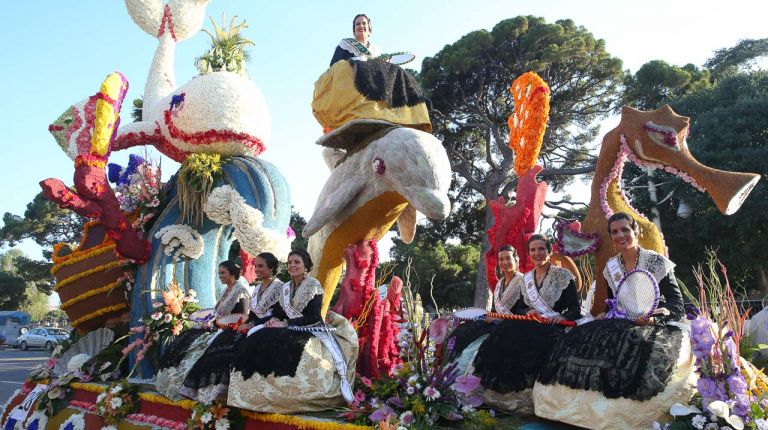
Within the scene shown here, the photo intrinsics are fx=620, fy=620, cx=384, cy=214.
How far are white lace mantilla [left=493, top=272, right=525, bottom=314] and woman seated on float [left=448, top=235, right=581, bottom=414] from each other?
0.12 ft

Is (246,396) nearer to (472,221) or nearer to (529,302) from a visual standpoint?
(529,302)

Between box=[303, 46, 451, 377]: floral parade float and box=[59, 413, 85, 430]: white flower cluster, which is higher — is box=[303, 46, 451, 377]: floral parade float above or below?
above

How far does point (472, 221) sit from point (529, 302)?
46.7ft

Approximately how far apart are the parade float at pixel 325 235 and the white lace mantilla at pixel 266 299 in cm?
43

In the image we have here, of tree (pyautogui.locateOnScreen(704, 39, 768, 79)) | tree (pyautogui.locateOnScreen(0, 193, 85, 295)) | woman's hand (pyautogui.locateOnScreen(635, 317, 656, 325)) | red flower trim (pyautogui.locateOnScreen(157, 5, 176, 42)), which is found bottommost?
woman's hand (pyautogui.locateOnScreen(635, 317, 656, 325))

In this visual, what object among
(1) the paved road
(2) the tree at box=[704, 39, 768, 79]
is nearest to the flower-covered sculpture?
(1) the paved road

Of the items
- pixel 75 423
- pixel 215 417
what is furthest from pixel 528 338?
pixel 75 423

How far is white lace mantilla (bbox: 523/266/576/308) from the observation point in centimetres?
376

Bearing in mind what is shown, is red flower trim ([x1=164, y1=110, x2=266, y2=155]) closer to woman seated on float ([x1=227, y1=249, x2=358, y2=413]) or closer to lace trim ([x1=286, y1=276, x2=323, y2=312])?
woman seated on float ([x1=227, y1=249, x2=358, y2=413])

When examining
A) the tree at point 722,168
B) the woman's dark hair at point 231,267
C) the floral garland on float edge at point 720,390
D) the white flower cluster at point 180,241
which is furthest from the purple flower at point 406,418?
the tree at point 722,168

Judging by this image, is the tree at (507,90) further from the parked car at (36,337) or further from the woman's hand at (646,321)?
the parked car at (36,337)

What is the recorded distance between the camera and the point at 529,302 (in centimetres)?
386

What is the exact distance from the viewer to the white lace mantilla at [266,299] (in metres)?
4.13

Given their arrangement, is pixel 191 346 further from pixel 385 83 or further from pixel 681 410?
pixel 681 410
